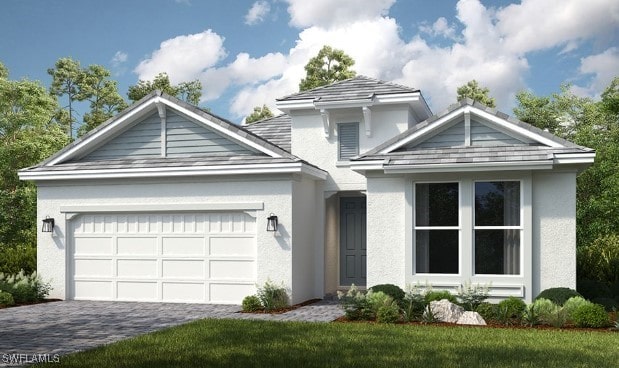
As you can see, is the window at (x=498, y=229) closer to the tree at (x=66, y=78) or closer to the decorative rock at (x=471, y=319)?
the decorative rock at (x=471, y=319)

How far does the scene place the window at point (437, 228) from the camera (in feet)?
45.8

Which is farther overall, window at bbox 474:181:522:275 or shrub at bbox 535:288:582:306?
window at bbox 474:181:522:275

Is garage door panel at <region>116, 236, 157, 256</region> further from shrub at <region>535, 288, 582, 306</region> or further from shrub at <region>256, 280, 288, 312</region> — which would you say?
shrub at <region>535, 288, 582, 306</region>

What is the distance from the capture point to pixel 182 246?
51.9ft

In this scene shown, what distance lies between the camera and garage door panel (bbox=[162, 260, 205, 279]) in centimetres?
1565

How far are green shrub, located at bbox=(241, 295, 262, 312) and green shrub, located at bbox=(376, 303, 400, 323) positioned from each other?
3.32 metres

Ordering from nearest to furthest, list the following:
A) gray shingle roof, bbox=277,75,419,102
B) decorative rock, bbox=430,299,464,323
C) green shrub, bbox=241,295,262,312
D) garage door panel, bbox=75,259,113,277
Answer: decorative rock, bbox=430,299,464,323
green shrub, bbox=241,295,262,312
garage door panel, bbox=75,259,113,277
gray shingle roof, bbox=277,75,419,102

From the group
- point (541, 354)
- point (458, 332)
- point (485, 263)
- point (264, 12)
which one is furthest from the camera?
point (264, 12)

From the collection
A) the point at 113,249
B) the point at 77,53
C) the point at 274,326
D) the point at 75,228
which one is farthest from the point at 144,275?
the point at 77,53

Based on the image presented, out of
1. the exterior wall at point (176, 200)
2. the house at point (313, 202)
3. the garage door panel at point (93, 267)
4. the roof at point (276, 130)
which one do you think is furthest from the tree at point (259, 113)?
the garage door panel at point (93, 267)

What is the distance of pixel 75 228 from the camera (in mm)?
16672

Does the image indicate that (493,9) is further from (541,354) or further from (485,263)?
(541,354)

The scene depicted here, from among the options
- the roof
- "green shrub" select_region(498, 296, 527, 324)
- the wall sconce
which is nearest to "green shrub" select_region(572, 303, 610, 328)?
"green shrub" select_region(498, 296, 527, 324)

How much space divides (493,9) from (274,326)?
90.9 feet
